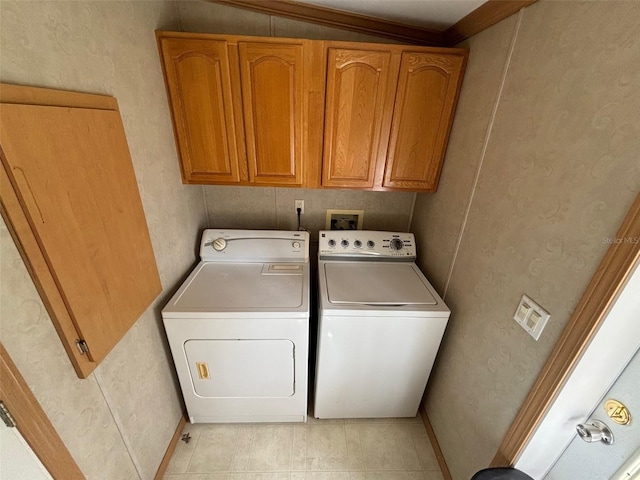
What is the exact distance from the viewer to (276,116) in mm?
1467

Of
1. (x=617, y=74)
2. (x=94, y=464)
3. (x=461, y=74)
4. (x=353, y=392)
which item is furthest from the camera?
(x=353, y=392)

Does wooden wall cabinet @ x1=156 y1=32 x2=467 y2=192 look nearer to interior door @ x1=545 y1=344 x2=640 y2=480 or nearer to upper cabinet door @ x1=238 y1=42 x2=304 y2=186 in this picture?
upper cabinet door @ x1=238 y1=42 x2=304 y2=186

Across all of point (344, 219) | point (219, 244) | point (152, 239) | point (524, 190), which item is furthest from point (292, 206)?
point (524, 190)

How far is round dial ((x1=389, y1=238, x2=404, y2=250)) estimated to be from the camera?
187 centimetres

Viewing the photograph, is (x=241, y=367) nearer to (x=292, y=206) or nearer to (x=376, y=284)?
(x=376, y=284)

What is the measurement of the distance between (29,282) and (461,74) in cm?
198

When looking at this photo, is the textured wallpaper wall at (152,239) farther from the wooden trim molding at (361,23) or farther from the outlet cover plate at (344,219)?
the outlet cover plate at (344,219)

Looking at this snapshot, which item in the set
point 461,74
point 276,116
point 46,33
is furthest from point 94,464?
point 461,74

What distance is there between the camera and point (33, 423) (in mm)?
729

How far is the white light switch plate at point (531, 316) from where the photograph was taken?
901mm

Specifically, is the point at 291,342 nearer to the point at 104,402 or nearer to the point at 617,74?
the point at 104,402

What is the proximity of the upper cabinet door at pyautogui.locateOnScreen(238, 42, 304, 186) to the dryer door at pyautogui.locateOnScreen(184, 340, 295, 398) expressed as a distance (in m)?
0.96

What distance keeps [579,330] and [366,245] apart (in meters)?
1.20

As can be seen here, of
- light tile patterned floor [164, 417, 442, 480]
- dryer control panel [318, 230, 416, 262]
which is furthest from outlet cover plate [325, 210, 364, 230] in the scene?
light tile patterned floor [164, 417, 442, 480]
